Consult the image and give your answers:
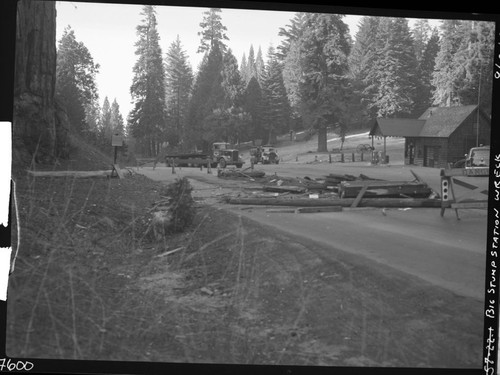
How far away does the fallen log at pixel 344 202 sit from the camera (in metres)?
3.49

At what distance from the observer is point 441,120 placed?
3510 millimetres

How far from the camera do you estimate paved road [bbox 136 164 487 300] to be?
3.16 meters

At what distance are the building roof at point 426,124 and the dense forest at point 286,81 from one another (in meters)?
0.06

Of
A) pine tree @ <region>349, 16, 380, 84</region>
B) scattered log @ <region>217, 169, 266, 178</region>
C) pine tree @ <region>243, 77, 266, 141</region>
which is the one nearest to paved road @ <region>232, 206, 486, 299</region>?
scattered log @ <region>217, 169, 266, 178</region>

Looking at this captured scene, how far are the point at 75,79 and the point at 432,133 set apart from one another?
2932 millimetres

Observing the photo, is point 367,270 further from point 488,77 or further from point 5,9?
point 5,9

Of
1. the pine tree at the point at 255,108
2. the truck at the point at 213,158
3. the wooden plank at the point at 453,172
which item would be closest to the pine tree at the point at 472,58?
the wooden plank at the point at 453,172

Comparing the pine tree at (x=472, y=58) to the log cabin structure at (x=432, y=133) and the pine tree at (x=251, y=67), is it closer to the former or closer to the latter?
the log cabin structure at (x=432, y=133)

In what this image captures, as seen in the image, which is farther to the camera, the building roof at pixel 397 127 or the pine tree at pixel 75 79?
the building roof at pixel 397 127

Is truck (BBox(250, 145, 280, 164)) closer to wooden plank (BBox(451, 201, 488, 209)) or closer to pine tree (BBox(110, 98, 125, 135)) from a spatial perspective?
pine tree (BBox(110, 98, 125, 135))

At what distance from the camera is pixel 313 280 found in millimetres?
3086

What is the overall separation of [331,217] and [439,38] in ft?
5.47

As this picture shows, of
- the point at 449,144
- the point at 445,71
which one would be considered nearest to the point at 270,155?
the point at 449,144

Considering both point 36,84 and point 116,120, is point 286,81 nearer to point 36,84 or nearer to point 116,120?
point 116,120
